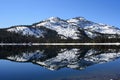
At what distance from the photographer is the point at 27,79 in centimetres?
3139

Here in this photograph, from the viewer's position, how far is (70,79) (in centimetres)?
3047

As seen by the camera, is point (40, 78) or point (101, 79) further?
point (40, 78)

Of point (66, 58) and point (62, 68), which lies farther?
point (66, 58)

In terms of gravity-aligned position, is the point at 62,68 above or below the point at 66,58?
above

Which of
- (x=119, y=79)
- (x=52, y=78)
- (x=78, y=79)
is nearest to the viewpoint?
(x=119, y=79)

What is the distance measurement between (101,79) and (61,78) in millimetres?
4239

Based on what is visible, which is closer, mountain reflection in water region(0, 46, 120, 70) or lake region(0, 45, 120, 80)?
lake region(0, 45, 120, 80)

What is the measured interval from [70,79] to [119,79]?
479 centimetres

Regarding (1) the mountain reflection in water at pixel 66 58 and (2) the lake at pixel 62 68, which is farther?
(1) the mountain reflection in water at pixel 66 58

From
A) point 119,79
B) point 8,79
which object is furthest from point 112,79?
point 8,79

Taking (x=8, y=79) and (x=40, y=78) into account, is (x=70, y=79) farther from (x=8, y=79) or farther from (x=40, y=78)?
(x=8, y=79)

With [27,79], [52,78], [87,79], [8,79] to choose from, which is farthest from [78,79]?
[8,79]

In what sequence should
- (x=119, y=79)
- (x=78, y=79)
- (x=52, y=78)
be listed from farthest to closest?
(x=52, y=78) → (x=78, y=79) → (x=119, y=79)

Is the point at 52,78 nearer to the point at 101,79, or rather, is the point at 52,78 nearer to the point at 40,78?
the point at 40,78
